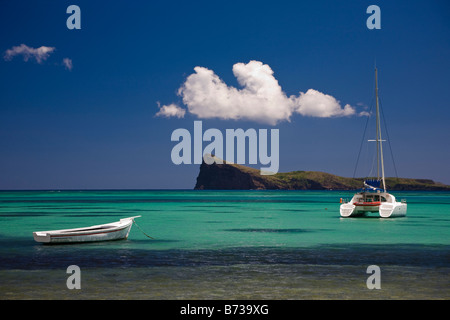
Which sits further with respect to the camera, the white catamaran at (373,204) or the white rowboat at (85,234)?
the white catamaran at (373,204)

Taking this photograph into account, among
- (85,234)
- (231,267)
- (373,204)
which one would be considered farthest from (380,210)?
(231,267)

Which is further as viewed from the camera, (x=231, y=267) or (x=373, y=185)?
(x=373, y=185)

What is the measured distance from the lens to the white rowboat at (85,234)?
29500 millimetres

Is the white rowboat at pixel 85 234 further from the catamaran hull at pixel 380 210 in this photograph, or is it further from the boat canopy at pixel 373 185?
the boat canopy at pixel 373 185

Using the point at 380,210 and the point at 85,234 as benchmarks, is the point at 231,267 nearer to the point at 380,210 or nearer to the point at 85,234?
the point at 85,234

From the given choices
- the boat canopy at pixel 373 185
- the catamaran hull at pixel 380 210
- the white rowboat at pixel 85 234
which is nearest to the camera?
the white rowboat at pixel 85 234

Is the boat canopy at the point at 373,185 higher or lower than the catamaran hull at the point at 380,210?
higher

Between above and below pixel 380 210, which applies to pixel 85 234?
above

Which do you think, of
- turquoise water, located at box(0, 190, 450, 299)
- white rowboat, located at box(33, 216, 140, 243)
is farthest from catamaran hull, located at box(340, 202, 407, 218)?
white rowboat, located at box(33, 216, 140, 243)

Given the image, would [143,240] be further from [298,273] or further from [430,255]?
[430,255]

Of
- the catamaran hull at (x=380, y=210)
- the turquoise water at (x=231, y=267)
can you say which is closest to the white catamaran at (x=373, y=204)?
the catamaran hull at (x=380, y=210)

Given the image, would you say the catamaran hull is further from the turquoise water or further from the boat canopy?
the turquoise water

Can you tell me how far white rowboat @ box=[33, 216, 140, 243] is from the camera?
2950 centimetres

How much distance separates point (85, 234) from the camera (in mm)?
30422
